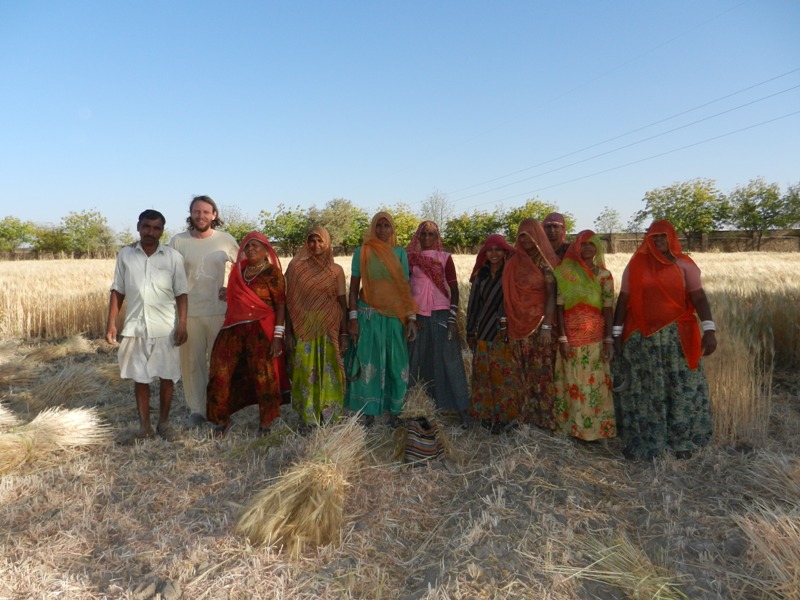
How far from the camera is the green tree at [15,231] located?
163 ft

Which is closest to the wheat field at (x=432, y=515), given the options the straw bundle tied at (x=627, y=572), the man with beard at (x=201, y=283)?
the straw bundle tied at (x=627, y=572)

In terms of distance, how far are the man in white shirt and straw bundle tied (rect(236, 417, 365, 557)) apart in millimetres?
1426

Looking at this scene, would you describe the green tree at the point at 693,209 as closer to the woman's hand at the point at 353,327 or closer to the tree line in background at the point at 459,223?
the tree line in background at the point at 459,223

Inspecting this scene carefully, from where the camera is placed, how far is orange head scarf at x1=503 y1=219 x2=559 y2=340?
351cm

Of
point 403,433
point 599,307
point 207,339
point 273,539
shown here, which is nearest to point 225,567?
point 273,539

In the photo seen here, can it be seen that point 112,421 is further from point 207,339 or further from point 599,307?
point 599,307

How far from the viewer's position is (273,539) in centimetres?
242

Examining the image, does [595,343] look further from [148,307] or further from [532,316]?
[148,307]

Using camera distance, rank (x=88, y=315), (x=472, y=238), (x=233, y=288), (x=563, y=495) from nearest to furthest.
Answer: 1. (x=563, y=495)
2. (x=233, y=288)
3. (x=88, y=315)
4. (x=472, y=238)

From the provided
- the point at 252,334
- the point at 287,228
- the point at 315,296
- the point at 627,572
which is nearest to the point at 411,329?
the point at 315,296

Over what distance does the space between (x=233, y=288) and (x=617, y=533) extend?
290 cm

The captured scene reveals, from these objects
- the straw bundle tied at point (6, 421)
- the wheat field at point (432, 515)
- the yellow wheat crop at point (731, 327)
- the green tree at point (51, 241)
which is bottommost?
the wheat field at point (432, 515)

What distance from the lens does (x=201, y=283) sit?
391 centimetres

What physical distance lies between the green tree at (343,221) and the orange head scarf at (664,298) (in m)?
40.9
